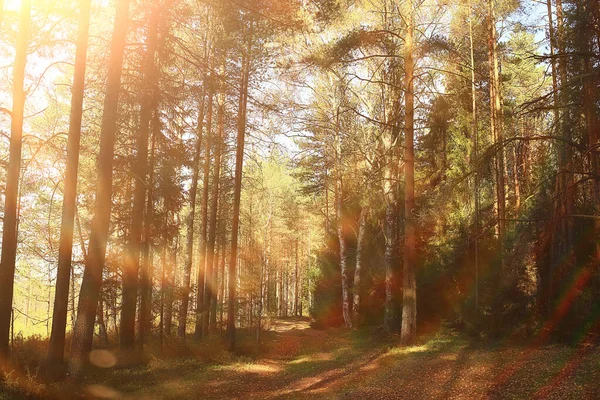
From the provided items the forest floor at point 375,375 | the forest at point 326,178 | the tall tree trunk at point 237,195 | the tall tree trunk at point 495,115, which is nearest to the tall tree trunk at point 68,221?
the forest at point 326,178

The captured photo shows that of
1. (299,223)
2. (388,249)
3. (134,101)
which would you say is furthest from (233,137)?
(299,223)

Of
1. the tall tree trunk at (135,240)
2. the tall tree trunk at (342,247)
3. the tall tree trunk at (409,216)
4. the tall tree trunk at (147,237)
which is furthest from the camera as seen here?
the tall tree trunk at (342,247)

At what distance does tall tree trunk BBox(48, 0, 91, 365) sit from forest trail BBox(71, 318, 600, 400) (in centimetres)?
115

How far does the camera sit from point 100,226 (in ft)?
30.6

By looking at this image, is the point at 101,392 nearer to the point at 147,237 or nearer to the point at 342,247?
the point at 147,237

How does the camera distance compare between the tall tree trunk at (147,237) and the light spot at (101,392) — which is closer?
the light spot at (101,392)

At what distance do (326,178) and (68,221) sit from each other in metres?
17.3

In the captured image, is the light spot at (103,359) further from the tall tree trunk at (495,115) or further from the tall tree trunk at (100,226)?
the tall tree trunk at (495,115)

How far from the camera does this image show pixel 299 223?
40.6 m

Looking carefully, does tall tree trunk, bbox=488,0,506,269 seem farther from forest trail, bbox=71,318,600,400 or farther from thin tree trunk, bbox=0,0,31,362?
thin tree trunk, bbox=0,0,31,362

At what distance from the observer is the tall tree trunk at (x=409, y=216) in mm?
14023

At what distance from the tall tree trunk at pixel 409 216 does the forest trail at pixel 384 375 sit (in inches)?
32.0

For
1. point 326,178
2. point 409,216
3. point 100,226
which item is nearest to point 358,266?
point 326,178

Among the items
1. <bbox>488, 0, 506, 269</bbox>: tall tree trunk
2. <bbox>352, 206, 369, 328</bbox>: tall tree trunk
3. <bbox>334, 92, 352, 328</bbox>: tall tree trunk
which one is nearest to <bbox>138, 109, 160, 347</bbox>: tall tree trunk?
<bbox>334, 92, 352, 328</bbox>: tall tree trunk
